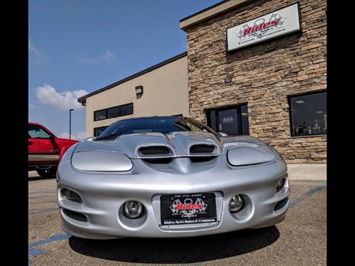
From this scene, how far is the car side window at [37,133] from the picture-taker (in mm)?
6763

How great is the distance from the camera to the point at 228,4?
9.24m

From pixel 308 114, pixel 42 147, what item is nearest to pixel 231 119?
pixel 308 114

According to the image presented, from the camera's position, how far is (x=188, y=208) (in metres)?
1.48

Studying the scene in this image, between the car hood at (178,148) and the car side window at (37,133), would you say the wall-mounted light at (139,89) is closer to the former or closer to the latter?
the car side window at (37,133)

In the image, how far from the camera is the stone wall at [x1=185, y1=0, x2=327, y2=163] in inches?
301

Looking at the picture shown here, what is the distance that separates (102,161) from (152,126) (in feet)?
3.88

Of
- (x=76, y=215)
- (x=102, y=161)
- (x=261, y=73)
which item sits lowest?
(x=76, y=215)

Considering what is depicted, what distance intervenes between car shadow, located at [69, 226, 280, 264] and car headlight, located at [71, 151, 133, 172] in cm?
56

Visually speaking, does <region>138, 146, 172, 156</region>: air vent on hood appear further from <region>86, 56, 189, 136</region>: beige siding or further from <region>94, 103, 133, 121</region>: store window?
<region>94, 103, 133, 121</region>: store window

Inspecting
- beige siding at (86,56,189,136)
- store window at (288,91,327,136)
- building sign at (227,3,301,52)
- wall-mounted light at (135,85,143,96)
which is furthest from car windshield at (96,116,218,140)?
wall-mounted light at (135,85,143,96)

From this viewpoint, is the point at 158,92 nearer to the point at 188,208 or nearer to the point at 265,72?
the point at 265,72

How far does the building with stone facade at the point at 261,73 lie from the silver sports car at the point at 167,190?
6.84m
